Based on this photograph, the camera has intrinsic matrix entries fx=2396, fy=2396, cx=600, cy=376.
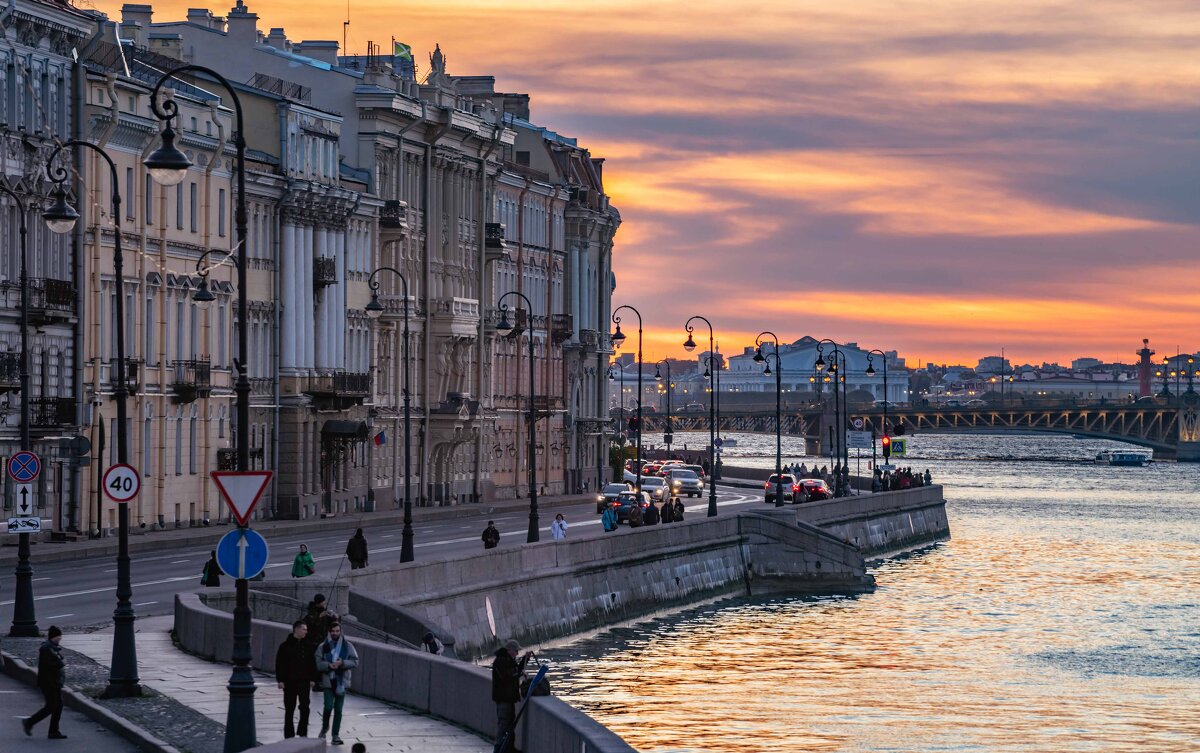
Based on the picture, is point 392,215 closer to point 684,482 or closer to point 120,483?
point 684,482

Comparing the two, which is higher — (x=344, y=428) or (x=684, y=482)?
(x=344, y=428)

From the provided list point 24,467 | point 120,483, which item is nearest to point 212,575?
point 24,467

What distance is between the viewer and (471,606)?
53844mm

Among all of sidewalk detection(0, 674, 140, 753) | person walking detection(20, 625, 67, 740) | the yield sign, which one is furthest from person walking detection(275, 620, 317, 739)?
person walking detection(20, 625, 67, 740)

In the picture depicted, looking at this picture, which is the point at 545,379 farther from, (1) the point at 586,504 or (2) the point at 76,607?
(2) the point at 76,607

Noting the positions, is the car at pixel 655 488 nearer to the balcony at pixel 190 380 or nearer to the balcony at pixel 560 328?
the balcony at pixel 560 328

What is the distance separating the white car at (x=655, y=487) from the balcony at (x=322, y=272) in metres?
26.5

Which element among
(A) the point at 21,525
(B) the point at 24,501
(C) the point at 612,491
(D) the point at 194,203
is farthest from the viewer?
(C) the point at 612,491

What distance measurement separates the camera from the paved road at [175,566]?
4559 cm

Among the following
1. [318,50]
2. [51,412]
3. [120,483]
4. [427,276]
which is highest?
[318,50]

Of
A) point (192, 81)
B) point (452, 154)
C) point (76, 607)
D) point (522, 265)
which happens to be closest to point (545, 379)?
point (522, 265)

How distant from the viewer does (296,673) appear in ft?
92.2

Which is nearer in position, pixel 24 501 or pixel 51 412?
pixel 24 501

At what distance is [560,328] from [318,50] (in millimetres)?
25069
